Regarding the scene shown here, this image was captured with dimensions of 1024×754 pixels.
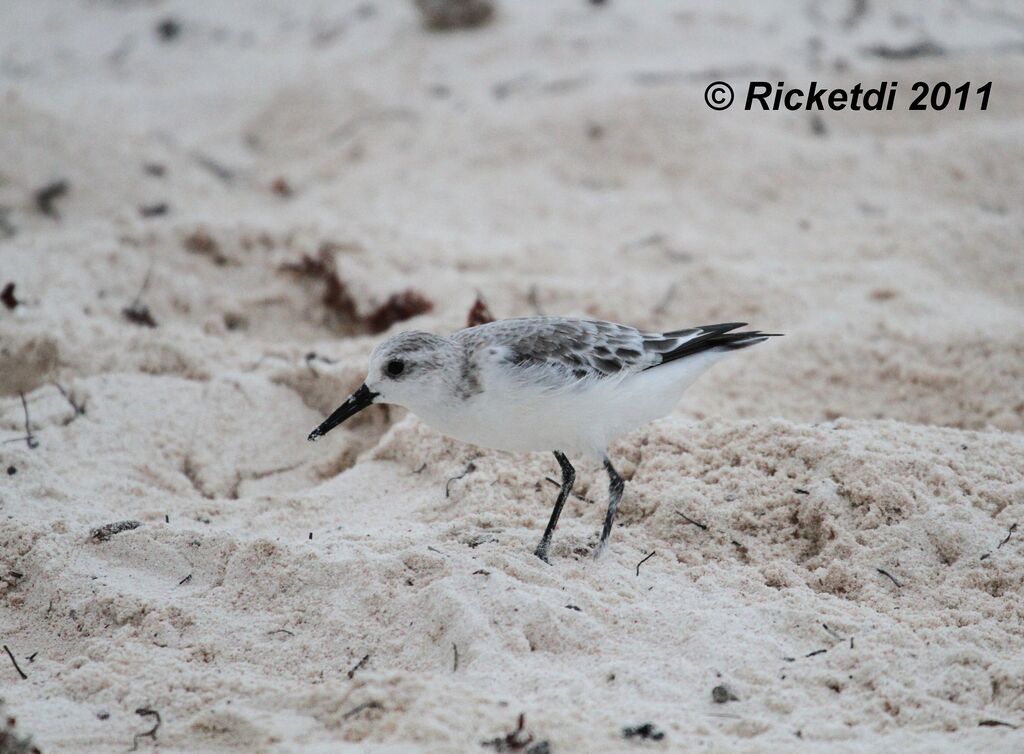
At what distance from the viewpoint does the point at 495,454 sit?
432cm

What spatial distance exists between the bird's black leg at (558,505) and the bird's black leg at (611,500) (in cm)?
15

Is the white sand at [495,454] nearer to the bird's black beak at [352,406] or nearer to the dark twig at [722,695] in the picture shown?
the dark twig at [722,695]

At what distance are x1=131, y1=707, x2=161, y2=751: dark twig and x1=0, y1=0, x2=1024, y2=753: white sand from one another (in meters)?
0.04

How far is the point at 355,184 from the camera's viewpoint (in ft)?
25.5

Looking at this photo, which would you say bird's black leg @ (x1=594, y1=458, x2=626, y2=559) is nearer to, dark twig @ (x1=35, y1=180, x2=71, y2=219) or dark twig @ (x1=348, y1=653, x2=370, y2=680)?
dark twig @ (x1=348, y1=653, x2=370, y2=680)

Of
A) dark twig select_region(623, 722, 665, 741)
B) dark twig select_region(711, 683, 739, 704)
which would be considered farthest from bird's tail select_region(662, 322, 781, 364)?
dark twig select_region(623, 722, 665, 741)

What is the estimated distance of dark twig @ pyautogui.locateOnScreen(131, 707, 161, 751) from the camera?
110 inches

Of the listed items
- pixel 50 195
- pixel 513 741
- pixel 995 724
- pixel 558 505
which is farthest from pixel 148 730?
pixel 50 195

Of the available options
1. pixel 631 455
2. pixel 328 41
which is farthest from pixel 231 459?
pixel 328 41

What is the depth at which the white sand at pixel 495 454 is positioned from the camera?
3.00 m

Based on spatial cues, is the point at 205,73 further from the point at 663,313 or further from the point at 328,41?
the point at 663,313

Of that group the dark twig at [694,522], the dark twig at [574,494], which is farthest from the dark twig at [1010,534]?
the dark twig at [574,494]

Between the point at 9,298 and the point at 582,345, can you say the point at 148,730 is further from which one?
the point at 9,298

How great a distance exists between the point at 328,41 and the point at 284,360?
5454 mm
